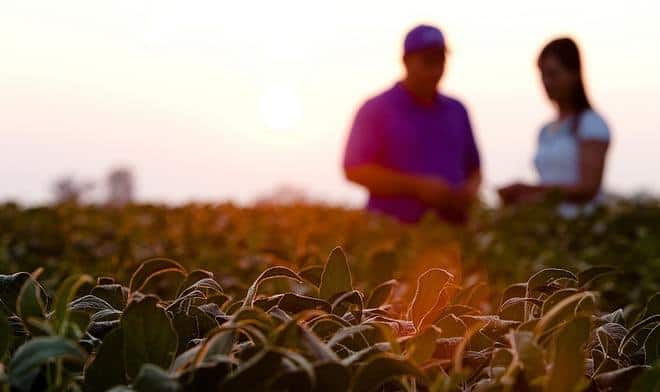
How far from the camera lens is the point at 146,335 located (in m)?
1.42

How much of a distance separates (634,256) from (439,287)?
4.59m

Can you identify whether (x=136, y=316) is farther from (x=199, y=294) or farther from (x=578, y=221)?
(x=578, y=221)

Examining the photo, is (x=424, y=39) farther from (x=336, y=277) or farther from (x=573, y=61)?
(x=336, y=277)

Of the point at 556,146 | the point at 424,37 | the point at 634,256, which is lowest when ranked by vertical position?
the point at 634,256

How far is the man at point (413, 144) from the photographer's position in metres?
8.24

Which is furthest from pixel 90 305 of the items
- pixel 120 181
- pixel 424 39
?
pixel 120 181

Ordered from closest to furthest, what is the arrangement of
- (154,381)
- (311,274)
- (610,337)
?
(154,381), (610,337), (311,274)

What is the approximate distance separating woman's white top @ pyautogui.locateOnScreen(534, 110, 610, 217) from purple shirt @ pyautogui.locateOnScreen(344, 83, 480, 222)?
2.49 ft

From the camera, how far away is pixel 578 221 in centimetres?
746

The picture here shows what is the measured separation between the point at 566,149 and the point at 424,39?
1.55 metres

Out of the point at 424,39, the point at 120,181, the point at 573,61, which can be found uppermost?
the point at 424,39

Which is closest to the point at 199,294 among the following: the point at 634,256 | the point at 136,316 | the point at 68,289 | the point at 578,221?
the point at 136,316

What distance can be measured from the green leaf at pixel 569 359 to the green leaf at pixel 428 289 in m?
0.53

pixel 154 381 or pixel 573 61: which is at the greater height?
pixel 573 61
